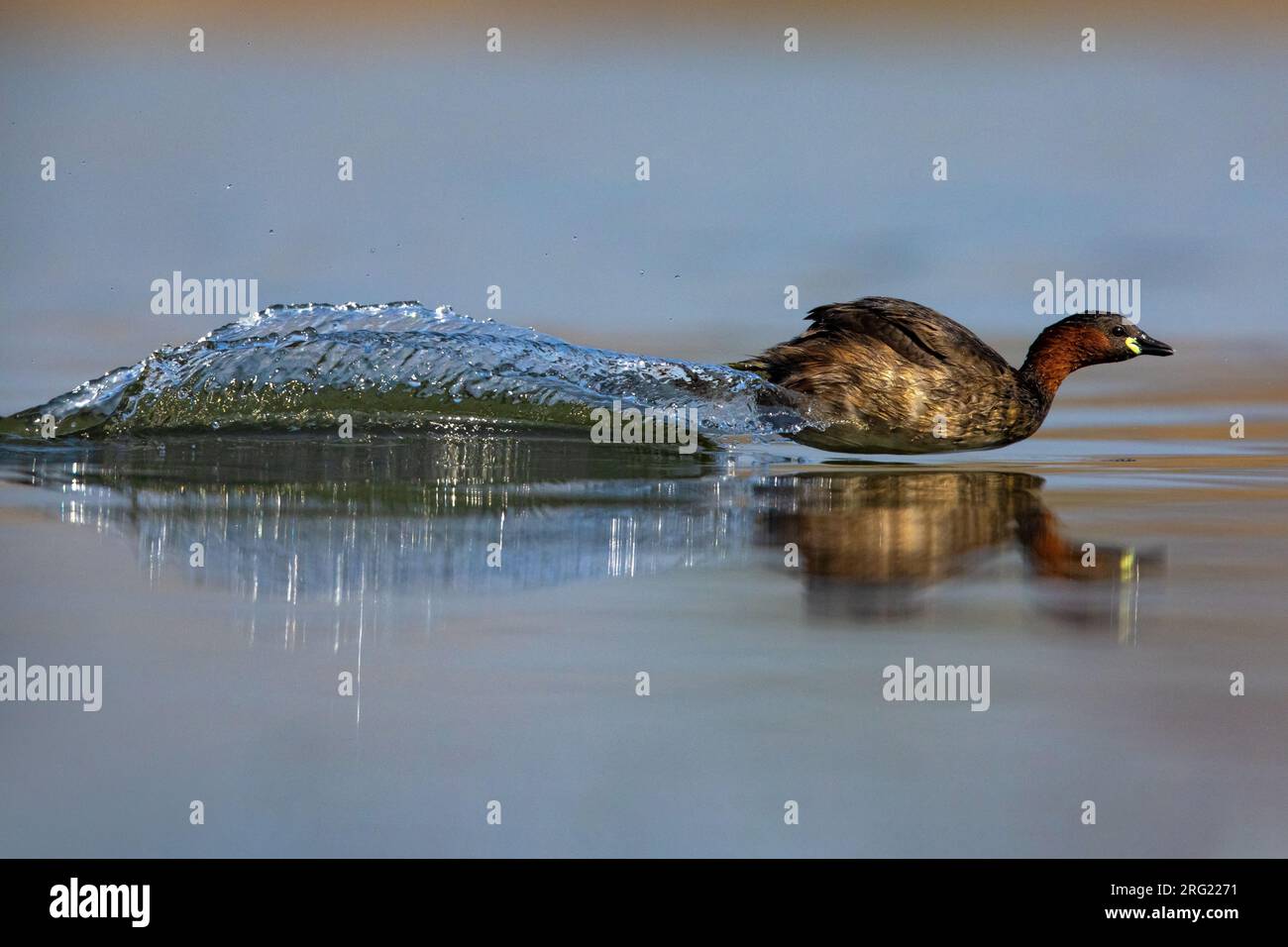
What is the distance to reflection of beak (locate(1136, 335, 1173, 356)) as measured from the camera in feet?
35.3

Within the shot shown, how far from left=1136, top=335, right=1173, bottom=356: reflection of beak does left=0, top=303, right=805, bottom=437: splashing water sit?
3.24 metres

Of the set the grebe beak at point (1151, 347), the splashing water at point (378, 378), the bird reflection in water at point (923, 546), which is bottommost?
the bird reflection in water at point (923, 546)

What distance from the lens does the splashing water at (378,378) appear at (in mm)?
8547

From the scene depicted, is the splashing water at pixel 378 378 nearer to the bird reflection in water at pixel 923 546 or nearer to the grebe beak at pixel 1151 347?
the bird reflection in water at pixel 923 546

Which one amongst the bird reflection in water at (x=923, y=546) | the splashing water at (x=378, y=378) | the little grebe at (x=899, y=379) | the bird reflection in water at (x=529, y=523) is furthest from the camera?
the little grebe at (x=899, y=379)

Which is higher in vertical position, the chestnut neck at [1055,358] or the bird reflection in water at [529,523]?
the chestnut neck at [1055,358]

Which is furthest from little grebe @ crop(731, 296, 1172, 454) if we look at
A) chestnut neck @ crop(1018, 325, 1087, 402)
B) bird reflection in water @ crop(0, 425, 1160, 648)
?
bird reflection in water @ crop(0, 425, 1160, 648)

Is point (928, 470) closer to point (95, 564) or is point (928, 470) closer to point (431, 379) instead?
point (431, 379)

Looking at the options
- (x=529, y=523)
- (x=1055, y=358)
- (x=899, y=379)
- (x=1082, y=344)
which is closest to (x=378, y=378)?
(x=899, y=379)

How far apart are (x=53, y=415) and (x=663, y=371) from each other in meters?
3.36

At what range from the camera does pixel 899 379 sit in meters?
9.62

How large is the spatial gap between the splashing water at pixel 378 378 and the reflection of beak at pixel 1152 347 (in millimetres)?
3241

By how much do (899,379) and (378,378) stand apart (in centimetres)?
317

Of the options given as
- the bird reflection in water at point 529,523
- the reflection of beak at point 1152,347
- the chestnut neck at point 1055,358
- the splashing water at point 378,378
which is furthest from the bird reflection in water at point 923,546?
the reflection of beak at point 1152,347
